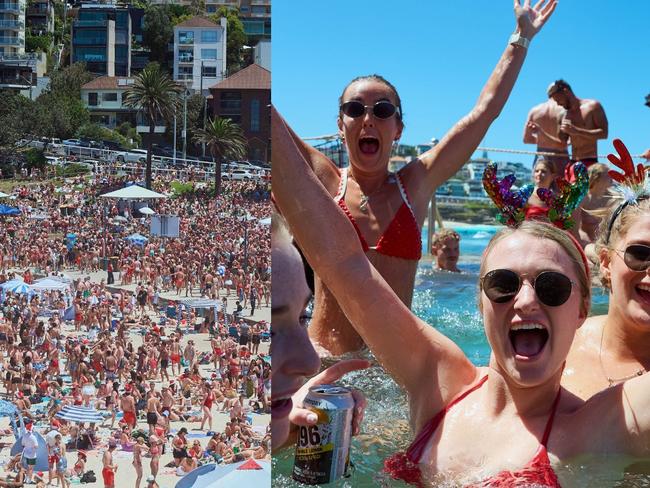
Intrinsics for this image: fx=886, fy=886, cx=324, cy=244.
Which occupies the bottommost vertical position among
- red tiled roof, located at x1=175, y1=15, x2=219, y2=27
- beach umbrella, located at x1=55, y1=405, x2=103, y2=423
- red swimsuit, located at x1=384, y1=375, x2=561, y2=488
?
beach umbrella, located at x1=55, y1=405, x2=103, y2=423

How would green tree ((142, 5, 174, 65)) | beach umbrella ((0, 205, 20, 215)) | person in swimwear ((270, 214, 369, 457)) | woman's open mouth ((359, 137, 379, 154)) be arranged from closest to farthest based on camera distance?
1. person in swimwear ((270, 214, 369, 457))
2. green tree ((142, 5, 174, 65))
3. beach umbrella ((0, 205, 20, 215))
4. woman's open mouth ((359, 137, 379, 154))

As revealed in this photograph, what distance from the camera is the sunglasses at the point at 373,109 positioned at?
369 centimetres

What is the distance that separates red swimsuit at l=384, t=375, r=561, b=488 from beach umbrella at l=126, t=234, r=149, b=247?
145 cm

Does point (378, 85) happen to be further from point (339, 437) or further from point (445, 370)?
point (339, 437)

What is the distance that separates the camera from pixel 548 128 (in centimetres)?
988

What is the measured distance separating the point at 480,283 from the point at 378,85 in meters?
1.49

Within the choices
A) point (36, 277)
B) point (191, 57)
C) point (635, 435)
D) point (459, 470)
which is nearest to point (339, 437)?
point (459, 470)

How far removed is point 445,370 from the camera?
2.59 metres

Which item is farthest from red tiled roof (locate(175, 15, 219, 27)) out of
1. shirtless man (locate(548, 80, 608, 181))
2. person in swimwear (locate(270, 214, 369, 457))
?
shirtless man (locate(548, 80, 608, 181))

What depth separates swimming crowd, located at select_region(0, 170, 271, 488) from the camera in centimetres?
294

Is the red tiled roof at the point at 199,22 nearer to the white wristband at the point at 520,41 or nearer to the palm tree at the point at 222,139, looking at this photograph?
the palm tree at the point at 222,139

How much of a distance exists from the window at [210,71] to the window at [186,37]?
13cm

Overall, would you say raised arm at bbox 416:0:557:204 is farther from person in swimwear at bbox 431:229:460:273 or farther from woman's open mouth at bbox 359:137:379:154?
person in swimwear at bbox 431:229:460:273

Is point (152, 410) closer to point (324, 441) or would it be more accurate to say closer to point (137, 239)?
point (137, 239)
